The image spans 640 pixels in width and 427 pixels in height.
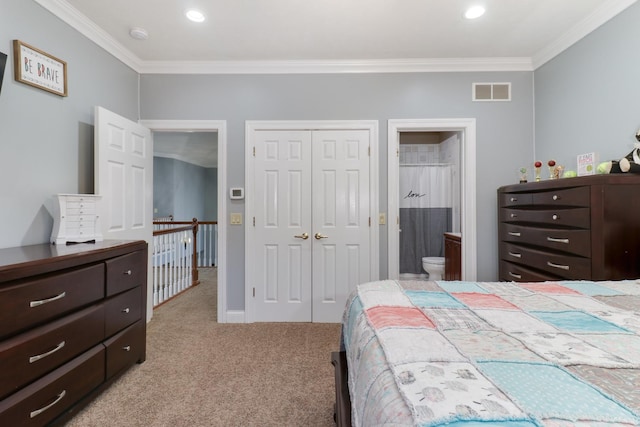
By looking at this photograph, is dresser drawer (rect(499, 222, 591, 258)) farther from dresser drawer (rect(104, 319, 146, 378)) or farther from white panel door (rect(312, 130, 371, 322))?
dresser drawer (rect(104, 319, 146, 378))

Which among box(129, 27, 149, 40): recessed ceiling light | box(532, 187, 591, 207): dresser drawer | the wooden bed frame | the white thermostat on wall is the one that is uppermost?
box(129, 27, 149, 40): recessed ceiling light

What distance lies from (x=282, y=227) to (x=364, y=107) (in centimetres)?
153

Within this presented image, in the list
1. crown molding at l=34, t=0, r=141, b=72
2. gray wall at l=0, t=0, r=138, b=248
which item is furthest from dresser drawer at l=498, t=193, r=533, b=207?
crown molding at l=34, t=0, r=141, b=72

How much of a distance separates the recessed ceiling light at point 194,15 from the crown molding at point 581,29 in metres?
3.07

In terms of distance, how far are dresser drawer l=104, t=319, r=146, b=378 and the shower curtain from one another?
11.9ft

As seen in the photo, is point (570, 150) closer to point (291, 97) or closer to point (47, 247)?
point (291, 97)

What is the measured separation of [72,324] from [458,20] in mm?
3395

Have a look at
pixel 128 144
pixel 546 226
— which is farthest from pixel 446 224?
pixel 128 144

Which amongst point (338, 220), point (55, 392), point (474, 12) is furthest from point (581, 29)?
point (55, 392)

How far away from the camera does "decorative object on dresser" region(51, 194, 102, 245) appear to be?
206cm

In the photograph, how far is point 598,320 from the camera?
100 centimetres

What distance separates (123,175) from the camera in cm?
269

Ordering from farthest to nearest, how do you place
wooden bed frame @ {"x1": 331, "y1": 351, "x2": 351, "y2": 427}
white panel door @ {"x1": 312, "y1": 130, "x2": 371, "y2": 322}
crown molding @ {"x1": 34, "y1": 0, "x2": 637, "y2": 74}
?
1. white panel door @ {"x1": 312, "y1": 130, "x2": 371, "y2": 322}
2. crown molding @ {"x1": 34, "y1": 0, "x2": 637, "y2": 74}
3. wooden bed frame @ {"x1": 331, "y1": 351, "x2": 351, "y2": 427}

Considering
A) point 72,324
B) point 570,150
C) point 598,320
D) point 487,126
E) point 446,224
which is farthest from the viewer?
A: point 446,224
